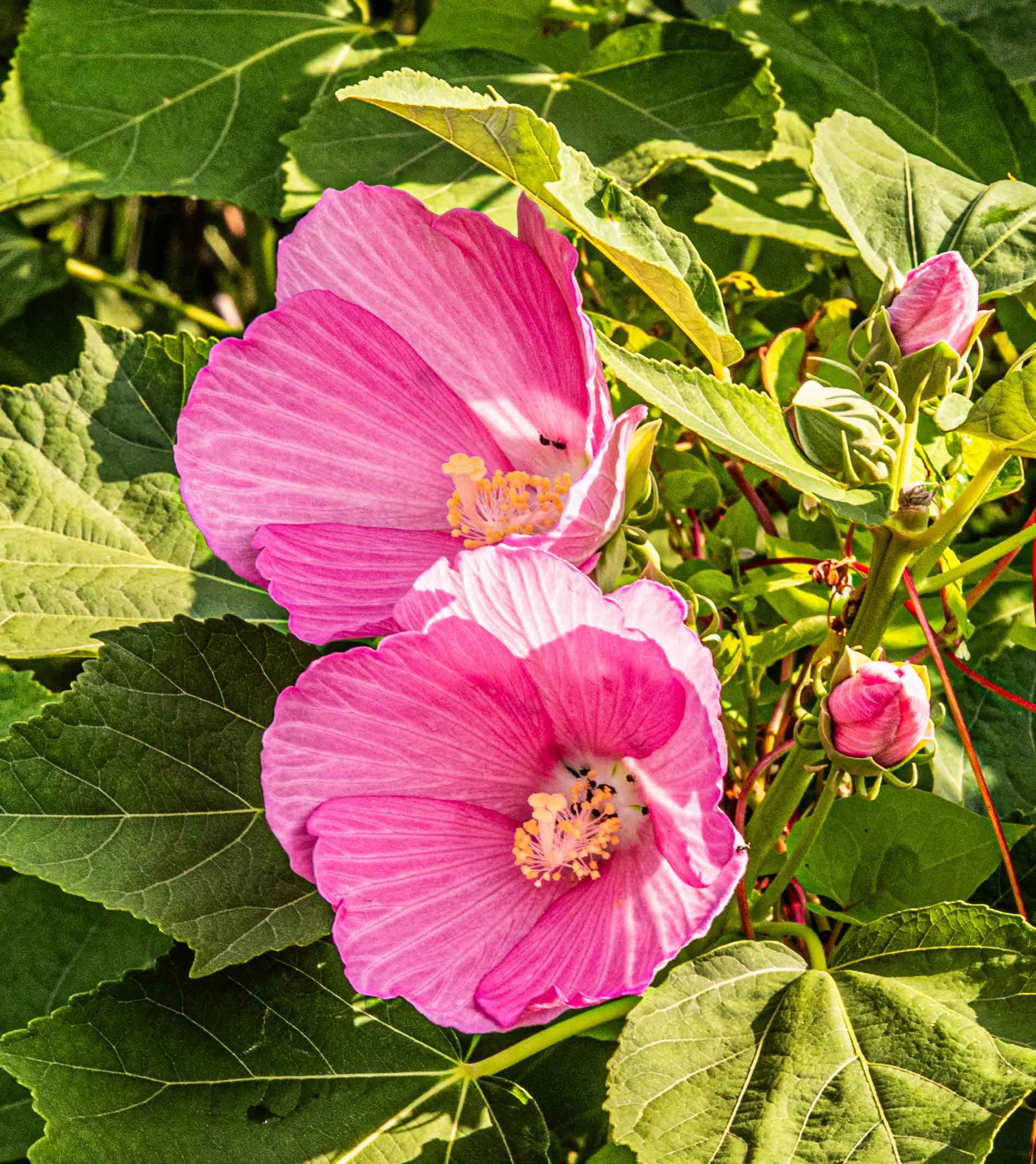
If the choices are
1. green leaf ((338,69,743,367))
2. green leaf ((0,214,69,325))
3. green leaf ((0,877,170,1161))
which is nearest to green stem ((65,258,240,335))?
green leaf ((0,214,69,325))

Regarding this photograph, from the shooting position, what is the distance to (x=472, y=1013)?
65cm

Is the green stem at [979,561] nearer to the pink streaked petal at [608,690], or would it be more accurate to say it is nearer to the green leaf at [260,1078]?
the pink streaked petal at [608,690]

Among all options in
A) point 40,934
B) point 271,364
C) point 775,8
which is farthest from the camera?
point 775,8

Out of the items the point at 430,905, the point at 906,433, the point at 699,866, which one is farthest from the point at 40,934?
the point at 906,433

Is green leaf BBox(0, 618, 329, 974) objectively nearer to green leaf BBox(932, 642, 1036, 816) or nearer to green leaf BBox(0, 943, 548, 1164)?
green leaf BBox(0, 943, 548, 1164)

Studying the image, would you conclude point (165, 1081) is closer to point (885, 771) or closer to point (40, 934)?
point (40, 934)

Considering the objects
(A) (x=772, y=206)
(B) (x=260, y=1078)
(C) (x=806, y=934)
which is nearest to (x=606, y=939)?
(C) (x=806, y=934)

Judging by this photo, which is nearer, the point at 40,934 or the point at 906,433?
the point at 906,433

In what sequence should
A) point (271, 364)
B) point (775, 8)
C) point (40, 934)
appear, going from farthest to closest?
point (775, 8) → point (40, 934) → point (271, 364)

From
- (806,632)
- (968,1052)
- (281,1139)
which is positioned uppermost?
(806,632)

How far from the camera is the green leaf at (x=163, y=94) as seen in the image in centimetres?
124

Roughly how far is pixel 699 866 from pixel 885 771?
10 centimetres

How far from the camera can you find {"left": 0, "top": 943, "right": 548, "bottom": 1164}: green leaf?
0.79m

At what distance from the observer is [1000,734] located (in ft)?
3.28
